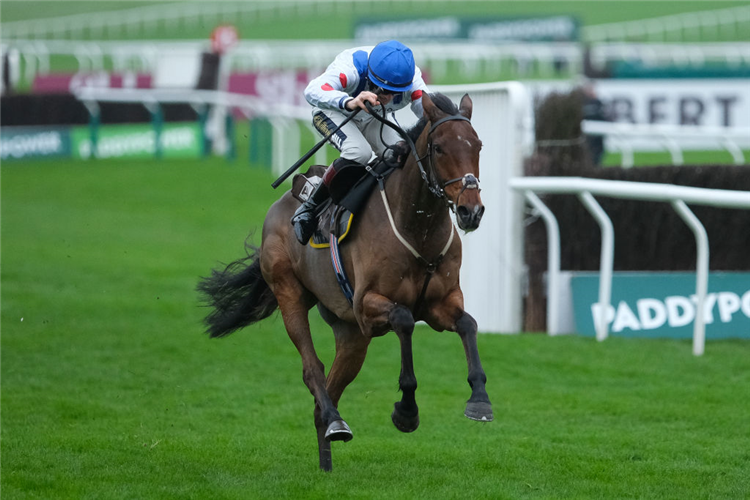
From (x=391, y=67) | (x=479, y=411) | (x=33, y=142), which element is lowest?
(x=479, y=411)

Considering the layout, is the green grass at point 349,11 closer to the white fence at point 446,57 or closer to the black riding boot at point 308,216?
the white fence at point 446,57

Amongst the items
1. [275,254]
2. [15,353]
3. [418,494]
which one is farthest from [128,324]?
[418,494]

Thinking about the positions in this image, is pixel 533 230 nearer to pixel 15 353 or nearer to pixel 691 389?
pixel 691 389

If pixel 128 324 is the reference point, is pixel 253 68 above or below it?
above

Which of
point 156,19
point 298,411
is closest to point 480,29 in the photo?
point 156,19

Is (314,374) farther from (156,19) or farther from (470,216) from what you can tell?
(156,19)

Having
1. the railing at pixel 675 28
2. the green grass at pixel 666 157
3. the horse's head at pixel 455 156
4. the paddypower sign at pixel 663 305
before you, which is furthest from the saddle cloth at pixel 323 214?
the railing at pixel 675 28

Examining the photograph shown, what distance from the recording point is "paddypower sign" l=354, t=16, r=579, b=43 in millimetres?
32625

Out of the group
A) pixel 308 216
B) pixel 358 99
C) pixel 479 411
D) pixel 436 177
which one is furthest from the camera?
pixel 308 216

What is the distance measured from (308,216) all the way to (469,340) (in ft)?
3.94

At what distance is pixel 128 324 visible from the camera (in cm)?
909

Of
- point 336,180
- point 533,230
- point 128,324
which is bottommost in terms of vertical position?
point 128,324

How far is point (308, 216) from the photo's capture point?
18.2ft

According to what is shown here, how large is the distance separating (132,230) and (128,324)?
5051 mm
